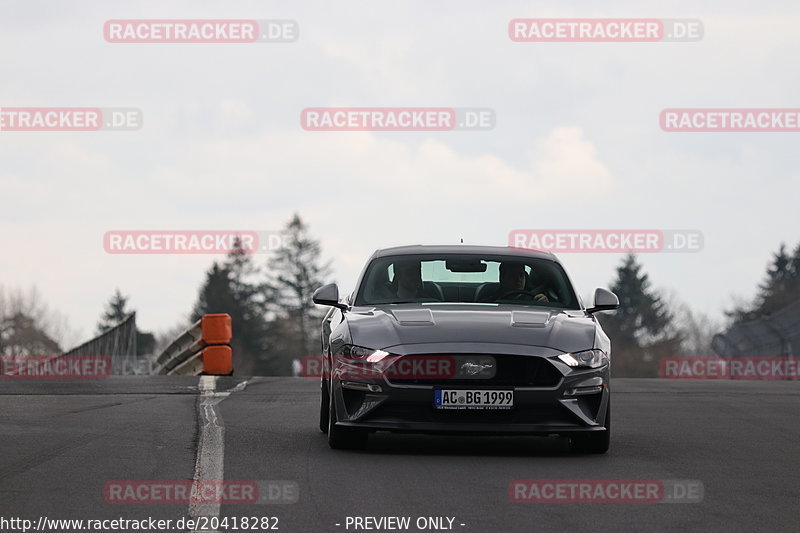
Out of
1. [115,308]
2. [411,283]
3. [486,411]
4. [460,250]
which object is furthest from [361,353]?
[115,308]

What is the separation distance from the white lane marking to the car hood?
4.01 ft

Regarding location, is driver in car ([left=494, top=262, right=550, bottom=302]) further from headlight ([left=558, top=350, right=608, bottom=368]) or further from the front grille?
the front grille

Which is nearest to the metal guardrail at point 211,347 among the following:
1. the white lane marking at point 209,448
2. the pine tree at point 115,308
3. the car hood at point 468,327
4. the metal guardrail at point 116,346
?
the metal guardrail at point 116,346

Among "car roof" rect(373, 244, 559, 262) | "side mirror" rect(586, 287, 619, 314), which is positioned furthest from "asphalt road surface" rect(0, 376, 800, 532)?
"car roof" rect(373, 244, 559, 262)

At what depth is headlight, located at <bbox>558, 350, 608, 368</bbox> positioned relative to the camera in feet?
30.5

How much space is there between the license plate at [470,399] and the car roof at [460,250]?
2.20 meters

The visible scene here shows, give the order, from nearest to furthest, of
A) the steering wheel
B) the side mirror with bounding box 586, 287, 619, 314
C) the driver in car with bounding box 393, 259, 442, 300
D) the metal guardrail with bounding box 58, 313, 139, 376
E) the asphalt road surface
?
the asphalt road surface → the side mirror with bounding box 586, 287, 619, 314 → the driver in car with bounding box 393, 259, 442, 300 → the steering wheel → the metal guardrail with bounding box 58, 313, 139, 376

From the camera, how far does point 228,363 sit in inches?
844

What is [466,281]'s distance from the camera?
1102 centimetres

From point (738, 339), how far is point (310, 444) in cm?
2259

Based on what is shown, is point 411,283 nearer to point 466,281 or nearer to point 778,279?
point 466,281

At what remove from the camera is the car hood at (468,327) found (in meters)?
9.31

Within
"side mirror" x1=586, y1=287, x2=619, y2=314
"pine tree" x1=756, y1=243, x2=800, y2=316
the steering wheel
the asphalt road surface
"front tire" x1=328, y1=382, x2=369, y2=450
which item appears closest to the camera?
the asphalt road surface

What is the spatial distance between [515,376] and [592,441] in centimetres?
71
